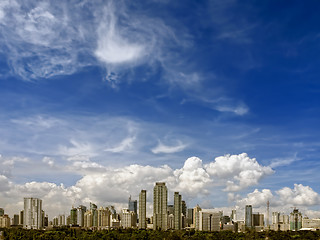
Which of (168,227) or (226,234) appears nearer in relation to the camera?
(226,234)

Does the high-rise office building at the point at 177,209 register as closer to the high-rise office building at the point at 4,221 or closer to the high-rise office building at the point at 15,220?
the high-rise office building at the point at 4,221

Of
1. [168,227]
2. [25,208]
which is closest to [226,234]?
[168,227]

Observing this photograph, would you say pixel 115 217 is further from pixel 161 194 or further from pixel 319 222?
pixel 319 222

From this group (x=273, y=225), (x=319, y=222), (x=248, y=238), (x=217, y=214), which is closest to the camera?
(x=248, y=238)

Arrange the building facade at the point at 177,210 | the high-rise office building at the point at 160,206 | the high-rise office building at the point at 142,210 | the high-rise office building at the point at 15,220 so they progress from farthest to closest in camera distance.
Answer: the high-rise office building at the point at 15,220
the building facade at the point at 177,210
the high-rise office building at the point at 142,210
the high-rise office building at the point at 160,206

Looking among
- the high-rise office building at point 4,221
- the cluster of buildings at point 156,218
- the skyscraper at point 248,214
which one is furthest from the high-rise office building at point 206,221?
the high-rise office building at point 4,221

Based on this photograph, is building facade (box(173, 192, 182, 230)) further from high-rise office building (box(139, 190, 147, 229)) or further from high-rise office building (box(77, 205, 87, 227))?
high-rise office building (box(77, 205, 87, 227))

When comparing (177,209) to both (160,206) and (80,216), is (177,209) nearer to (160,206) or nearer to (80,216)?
(160,206)
